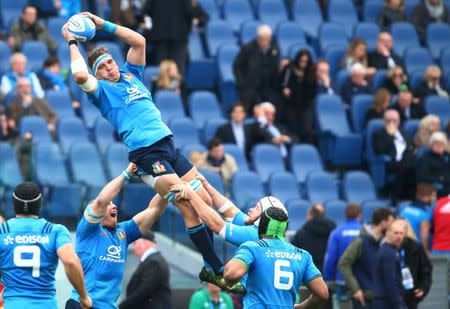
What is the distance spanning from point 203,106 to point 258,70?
105cm

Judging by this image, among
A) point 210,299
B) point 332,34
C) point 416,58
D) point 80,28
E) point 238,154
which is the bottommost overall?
point 210,299

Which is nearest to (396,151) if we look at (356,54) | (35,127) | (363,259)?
(356,54)

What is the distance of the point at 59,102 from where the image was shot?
66.8 feet

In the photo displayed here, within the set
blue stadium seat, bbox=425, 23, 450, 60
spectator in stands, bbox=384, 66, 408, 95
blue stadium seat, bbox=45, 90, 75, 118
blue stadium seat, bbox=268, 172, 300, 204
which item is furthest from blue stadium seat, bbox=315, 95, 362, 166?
blue stadium seat, bbox=45, 90, 75, 118

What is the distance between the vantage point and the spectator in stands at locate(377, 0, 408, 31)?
966 inches

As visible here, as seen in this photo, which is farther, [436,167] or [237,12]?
[237,12]

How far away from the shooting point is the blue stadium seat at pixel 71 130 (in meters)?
19.5

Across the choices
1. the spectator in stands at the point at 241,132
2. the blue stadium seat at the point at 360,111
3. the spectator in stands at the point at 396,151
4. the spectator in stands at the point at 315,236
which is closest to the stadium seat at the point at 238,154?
the spectator in stands at the point at 241,132

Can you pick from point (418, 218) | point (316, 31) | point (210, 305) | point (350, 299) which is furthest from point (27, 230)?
point (316, 31)

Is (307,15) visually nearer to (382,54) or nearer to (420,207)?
(382,54)

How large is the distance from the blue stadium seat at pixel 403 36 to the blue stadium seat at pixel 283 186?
512 centimetres

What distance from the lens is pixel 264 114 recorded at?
68.0 ft

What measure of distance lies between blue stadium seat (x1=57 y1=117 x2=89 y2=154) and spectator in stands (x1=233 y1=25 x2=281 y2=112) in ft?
10.1

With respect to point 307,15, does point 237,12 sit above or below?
above
